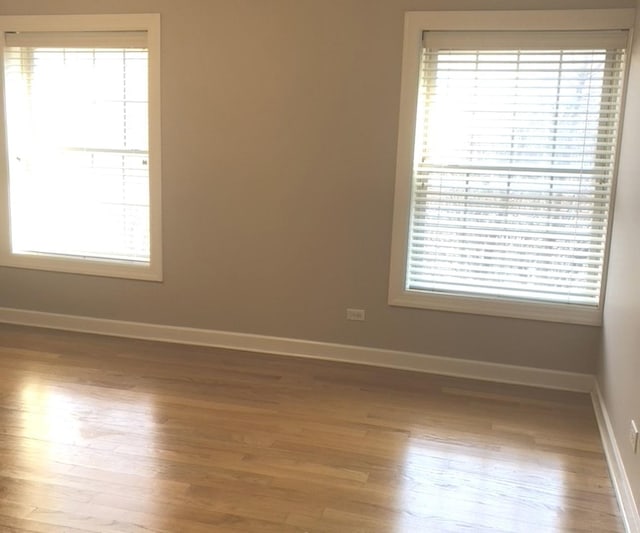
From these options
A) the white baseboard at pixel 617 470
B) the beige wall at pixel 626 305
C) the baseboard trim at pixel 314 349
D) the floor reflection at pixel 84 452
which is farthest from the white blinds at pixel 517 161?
the floor reflection at pixel 84 452

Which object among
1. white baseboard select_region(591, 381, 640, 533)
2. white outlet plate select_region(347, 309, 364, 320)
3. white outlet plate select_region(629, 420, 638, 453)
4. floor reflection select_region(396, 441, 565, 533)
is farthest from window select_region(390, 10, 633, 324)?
white outlet plate select_region(629, 420, 638, 453)

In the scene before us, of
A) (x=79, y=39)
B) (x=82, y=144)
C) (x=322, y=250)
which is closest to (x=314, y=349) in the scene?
(x=322, y=250)

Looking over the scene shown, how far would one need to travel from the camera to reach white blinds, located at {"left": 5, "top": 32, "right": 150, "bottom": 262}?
4.34 meters

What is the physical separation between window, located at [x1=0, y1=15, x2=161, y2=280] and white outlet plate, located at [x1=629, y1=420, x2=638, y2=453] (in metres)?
3.10

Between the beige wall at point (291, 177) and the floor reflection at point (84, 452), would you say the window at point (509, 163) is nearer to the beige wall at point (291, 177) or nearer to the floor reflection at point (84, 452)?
the beige wall at point (291, 177)

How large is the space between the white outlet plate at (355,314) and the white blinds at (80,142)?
4.90 feet

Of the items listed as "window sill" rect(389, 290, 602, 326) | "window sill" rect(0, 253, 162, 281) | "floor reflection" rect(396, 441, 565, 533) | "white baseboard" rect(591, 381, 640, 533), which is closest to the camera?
"white baseboard" rect(591, 381, 640, 533)

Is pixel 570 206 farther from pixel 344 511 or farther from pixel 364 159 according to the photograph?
pixel 344 511

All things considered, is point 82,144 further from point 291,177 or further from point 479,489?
point 479,489

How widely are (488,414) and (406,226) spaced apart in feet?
4.01

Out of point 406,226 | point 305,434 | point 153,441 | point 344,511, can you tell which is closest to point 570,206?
point 406,226

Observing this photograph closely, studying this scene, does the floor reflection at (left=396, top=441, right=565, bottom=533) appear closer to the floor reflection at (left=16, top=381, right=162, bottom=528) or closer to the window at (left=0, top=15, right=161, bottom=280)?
the floor reflection at (left=16, top=381, right=162, bottom=528)

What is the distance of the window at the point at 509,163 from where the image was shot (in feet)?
11.9

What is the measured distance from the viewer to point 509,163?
3.80 meters
